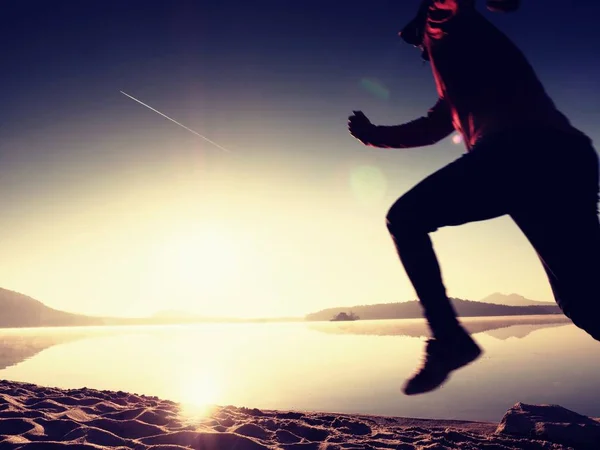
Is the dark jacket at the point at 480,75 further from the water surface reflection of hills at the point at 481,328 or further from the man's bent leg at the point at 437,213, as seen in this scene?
the water surface reflection of hills at the point at 481,328

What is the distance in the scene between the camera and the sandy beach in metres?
4.17

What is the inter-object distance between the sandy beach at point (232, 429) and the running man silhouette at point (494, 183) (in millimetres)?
3446

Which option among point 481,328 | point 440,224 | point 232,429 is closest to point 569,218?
point 440,224

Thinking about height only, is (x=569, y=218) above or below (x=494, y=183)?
below

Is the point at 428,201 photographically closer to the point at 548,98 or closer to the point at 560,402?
the point at 548,98

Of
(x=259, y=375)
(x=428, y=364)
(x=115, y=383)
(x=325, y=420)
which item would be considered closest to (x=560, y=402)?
(x=325, y=420)

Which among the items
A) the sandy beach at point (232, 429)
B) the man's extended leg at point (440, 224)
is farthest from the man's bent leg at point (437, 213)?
the sandy beach at point (232, 429)

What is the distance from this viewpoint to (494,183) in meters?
1.57

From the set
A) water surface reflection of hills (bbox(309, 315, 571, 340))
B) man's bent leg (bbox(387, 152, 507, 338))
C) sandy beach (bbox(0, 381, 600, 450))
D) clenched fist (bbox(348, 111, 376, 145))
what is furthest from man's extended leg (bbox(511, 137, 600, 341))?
water surface reflection of hills (bbox(309, 315, 571, 340))

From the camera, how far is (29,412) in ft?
16.3

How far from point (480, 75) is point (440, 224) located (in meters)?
0.74

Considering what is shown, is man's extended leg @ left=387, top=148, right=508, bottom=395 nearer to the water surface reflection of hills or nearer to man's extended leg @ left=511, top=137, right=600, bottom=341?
man's extended leg @ left=511, top=137, right=600, bottom=341

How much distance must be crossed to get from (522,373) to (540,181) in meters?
15.4

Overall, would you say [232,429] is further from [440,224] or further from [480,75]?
[480,75]
